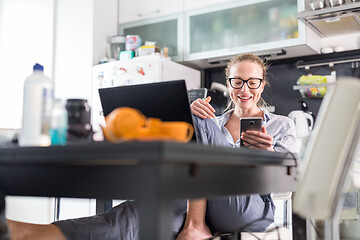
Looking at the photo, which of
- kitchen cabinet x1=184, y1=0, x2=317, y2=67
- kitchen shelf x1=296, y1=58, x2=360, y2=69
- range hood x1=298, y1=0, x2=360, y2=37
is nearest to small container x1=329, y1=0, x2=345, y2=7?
range hood x1=298, y1=0, x2=360, y2=37

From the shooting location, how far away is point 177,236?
1638 mm

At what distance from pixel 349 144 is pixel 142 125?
1.45 ft

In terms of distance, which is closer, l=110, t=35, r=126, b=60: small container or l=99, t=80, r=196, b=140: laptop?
l=99, t=80, r=196, b=140: laptop

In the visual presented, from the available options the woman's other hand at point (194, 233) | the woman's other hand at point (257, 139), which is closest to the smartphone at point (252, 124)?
the woman's other hand at point (257, 139)

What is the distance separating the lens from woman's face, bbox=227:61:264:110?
2.08 m

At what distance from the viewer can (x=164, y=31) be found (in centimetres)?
353

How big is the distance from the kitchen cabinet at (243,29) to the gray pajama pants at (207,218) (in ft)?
5.09

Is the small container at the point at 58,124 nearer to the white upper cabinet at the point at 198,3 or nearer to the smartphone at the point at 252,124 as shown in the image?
the smartphone at the point at 252,124

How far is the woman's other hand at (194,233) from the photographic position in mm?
1604

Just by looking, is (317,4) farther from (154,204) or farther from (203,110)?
(154,204)

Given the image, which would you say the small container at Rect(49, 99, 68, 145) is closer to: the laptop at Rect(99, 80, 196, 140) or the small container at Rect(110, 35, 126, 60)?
the laptop at Rect(99, 80, 196, 140)

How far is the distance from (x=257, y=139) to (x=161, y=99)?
34 cm

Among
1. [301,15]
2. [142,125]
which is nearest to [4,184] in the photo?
[142,125]

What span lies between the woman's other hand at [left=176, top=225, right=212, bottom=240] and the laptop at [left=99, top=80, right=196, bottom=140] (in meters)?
0.54
